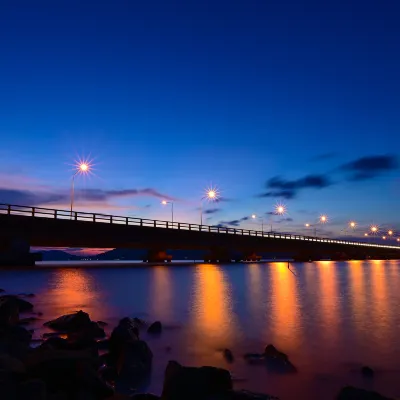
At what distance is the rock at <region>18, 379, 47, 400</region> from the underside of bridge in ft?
144

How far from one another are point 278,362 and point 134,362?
2901 mm

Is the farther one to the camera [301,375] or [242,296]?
[242,296]

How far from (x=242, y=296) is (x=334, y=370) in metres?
13.4

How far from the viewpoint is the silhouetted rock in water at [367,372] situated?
6672 mm

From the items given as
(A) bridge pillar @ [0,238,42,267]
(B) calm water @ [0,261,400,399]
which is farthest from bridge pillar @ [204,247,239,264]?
(B) calm water @ [0,261,400,399]

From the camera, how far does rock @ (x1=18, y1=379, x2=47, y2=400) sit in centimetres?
419

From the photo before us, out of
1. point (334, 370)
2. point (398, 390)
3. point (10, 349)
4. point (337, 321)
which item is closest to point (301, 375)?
point (334, 370)

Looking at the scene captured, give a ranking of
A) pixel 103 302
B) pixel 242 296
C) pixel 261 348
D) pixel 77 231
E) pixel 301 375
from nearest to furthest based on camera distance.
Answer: pixel 301 375 < pixel 261 348 < pixel 103 302 < pixel 242 296 < pixel 77 231

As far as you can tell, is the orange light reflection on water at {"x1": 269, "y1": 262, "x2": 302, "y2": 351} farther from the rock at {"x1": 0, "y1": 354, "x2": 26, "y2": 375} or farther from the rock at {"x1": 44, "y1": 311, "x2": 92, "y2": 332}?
the rock at {"x1": 0, "y1": 354, "x2": 26, "y2": 375}

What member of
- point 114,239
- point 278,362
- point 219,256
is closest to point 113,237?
point 114,239

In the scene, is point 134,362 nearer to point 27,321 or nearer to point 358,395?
point 358,395

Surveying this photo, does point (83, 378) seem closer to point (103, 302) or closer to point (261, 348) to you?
point (261, 348)

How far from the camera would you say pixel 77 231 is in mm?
48812

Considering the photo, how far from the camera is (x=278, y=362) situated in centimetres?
743
